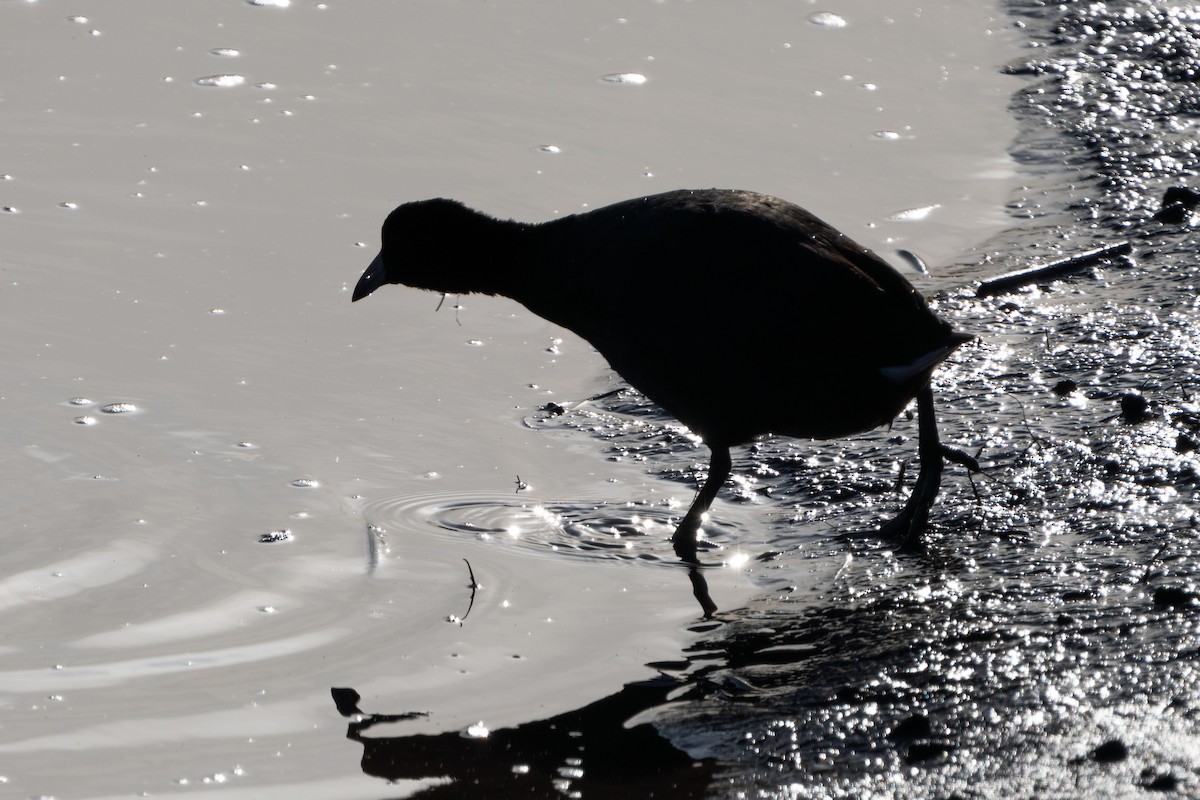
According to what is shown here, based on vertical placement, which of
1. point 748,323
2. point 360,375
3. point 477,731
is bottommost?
point 360,375

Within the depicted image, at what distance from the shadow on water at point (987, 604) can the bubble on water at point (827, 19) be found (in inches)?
134

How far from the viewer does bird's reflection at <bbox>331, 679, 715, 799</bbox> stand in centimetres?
334

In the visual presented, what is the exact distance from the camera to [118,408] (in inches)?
219

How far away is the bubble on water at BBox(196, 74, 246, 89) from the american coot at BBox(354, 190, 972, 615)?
159 inches

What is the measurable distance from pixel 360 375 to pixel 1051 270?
3.03m

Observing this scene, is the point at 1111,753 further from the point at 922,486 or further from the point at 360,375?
the point at 360,375

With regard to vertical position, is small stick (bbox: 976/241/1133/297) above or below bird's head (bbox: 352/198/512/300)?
below

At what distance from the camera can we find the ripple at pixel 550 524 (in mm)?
4754

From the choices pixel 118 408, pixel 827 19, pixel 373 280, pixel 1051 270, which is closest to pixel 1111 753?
pixel 373 280

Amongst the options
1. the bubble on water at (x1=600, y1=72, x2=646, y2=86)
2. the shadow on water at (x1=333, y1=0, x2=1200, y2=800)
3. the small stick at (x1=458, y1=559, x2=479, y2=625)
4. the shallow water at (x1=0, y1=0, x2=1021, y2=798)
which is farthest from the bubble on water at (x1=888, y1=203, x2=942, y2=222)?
the small stick at (x1=458, y1=559, x2=479, y2=625)

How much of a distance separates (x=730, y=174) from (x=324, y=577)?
380cm

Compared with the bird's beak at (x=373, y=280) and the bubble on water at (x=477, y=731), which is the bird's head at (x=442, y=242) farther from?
the bubble on water at (x=477, y=731)

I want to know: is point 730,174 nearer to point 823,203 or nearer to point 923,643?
point 823,203

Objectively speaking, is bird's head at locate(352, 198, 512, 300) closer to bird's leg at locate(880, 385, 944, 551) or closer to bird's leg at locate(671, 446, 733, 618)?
Answer: bird's leg at locate(671, 446, 733, 618)
